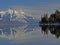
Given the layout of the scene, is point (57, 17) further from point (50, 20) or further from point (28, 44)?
point (28, 44)

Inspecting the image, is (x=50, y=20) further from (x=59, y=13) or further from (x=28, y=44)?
(x=28, y=44)

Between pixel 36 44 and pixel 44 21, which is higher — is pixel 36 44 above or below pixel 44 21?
above

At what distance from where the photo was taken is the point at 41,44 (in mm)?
35531

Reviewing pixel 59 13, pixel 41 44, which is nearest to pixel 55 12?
pixel 59 13

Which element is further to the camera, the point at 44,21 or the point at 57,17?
the point at 44,21

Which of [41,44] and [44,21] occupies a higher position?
[41,44]

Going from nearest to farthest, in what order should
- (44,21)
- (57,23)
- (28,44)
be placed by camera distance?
(28,44) < (57,23) < (44,21)

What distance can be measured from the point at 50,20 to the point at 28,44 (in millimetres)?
104003

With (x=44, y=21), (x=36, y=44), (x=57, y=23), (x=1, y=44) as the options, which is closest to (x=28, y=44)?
(x=36, y=44)

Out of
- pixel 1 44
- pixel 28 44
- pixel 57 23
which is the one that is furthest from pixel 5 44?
pixel 57 23

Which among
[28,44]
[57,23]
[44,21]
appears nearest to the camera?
[28,44]

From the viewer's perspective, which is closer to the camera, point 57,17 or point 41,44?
point 41,44

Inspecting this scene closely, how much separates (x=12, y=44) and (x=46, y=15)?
360 ft

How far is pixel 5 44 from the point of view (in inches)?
1407
